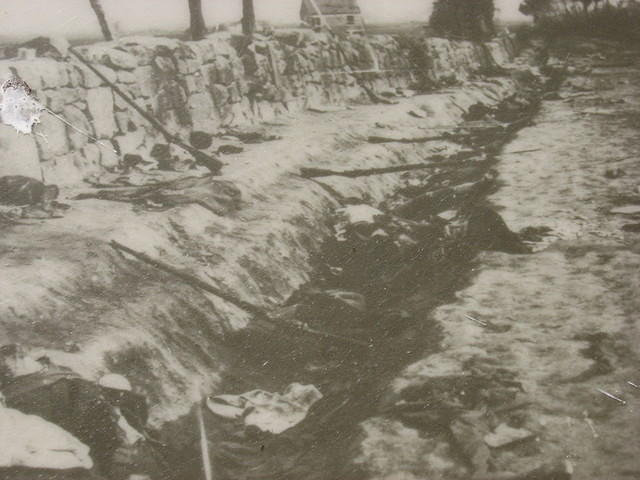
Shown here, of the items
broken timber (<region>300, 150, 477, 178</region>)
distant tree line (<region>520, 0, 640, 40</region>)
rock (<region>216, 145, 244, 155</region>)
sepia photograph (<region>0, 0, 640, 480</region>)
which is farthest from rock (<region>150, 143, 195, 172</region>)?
distant tree line (<region>520, 0, 640, 40</region>)

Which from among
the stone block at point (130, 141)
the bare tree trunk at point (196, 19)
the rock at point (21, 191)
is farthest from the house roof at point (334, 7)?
the rock at point (21, 191)

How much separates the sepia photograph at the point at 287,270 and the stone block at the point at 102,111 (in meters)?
0.02

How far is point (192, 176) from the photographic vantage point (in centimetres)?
540

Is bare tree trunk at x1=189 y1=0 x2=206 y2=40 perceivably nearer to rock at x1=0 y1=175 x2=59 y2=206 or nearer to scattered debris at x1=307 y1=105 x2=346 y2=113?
scattered debris at x1=307 y1=105 x2=346 y2=113

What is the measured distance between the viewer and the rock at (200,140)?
6311mm

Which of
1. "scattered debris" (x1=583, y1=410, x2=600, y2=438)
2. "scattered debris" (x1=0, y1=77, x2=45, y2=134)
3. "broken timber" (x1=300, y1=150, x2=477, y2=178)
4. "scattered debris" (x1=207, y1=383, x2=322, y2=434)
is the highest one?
"scattered debris" (x1=0, y1=77, x2=45, y2=134)

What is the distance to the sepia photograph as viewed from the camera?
8.80 ft

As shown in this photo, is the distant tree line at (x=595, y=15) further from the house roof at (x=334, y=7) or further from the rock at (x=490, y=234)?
the rock at (x=490, y=234)

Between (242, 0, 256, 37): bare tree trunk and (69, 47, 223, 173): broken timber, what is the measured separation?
3.10 m

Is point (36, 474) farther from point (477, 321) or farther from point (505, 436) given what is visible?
point (477, 321)

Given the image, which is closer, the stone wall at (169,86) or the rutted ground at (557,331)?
the rutted ground at (557,331)

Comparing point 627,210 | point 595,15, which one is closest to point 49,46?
point 627,210

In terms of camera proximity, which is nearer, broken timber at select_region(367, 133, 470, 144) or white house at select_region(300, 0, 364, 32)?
broken timber at select_region(367, 133, 470, 144)

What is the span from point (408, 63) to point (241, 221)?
7.43 metres
